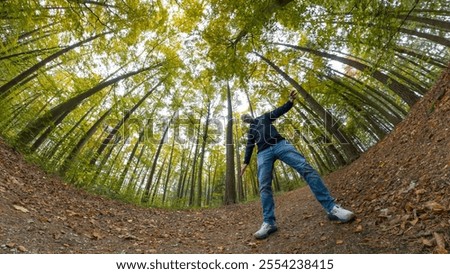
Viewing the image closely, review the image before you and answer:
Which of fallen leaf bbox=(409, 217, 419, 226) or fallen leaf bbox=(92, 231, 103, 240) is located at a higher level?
fallen leaf bbox=(92, 231, 103, 240)

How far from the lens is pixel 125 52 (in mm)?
9336

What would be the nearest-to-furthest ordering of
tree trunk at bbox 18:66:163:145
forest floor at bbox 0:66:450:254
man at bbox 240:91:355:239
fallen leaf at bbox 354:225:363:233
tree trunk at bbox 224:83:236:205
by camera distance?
forest floor at bbox 0:66:450:254
fallen leaf at bbox 354:225:363:233
man at bbox 240:91:355:239
tree trunk at bbox 18:66:163:145
tree trunk at bbox 224:83:236:205

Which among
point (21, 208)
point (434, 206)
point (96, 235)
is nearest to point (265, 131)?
point (434, 206)

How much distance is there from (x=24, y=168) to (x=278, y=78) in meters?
9.25

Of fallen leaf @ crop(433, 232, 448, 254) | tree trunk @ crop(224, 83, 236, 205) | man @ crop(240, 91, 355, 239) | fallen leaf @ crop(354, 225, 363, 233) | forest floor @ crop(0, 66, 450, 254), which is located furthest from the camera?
tree trunk @ crop(224, 83, 236, 205)

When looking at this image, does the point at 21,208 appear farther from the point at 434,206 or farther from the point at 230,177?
the point at 230,177

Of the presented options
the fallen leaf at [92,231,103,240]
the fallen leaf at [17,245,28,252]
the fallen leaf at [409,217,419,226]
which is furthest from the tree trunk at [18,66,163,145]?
the fallen leaf at [409,217,419,226]

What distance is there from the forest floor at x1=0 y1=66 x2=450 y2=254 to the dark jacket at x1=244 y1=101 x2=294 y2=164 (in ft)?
4.34

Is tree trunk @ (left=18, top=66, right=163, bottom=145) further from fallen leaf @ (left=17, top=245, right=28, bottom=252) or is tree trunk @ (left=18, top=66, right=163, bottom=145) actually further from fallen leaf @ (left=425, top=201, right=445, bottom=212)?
fallen leaf @ (left=425, top=201, right=445, bottom=212)

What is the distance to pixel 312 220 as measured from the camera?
152 inches

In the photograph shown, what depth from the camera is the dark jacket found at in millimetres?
3766

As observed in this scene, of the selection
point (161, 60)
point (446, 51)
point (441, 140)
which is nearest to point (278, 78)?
point (161, 60)

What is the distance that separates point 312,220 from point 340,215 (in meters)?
0.73

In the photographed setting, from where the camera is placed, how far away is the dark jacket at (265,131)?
3.77 meters
